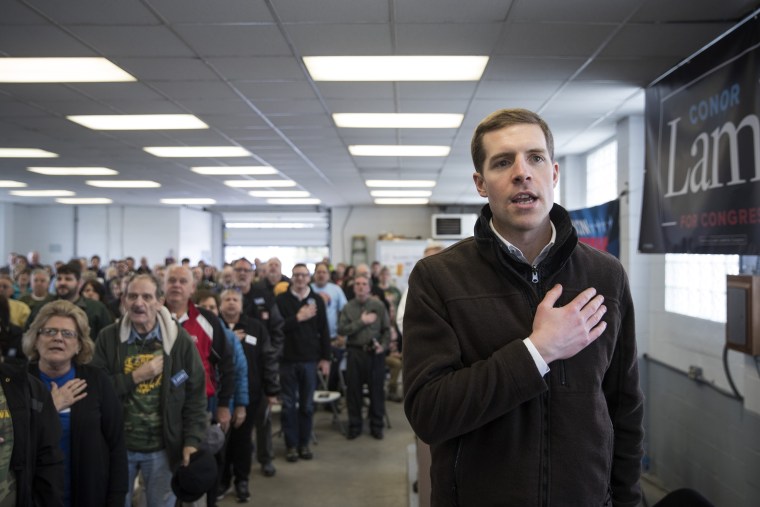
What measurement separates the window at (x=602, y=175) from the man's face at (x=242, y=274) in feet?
14.4

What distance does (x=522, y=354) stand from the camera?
3.78ft

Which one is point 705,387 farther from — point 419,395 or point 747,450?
point 419,395

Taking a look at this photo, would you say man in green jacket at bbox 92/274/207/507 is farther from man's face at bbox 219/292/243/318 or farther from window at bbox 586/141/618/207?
window at bbox 586/141/618/207

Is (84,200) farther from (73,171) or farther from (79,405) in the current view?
(79,405)

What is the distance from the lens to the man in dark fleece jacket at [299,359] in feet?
17.8

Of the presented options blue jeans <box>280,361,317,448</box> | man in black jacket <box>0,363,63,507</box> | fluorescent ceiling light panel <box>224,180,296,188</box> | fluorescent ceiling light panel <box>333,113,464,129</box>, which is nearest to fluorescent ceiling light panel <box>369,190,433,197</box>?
fluorescent ceiling light panel <box>224,180,296,188</box>

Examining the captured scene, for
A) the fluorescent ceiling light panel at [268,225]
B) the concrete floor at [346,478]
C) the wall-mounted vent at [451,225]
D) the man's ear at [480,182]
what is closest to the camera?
the man's ear at [480,182]

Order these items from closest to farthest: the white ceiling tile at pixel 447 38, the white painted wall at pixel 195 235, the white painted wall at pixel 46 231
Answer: the white ceiling tile at pixel 447 38, the white painted wall at pixel 46 231, the white painted wall at pixel 195 235

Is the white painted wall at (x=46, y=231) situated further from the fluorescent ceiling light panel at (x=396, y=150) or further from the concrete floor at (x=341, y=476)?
the concrete floor at (x=341, y=476)

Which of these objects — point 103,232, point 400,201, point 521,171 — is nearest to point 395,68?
point 521,171

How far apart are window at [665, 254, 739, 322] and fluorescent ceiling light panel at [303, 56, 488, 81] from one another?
227 cm

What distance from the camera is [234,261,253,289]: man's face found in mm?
5844

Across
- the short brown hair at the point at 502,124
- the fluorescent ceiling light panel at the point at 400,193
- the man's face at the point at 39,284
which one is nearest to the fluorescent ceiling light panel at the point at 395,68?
the short brown hair at the point at 502,124

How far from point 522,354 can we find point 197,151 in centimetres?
749
